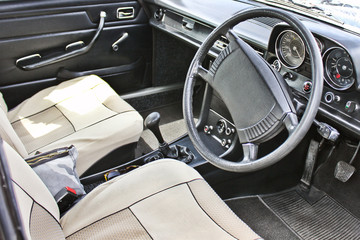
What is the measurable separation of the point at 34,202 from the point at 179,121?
1.66m

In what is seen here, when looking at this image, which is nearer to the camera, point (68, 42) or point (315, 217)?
point (315, 217)

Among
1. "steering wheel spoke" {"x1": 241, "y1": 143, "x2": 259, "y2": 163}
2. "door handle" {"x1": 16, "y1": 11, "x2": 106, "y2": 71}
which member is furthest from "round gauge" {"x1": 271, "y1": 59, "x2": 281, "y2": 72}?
"door handle" {"x1": 16, "y1": 11, "x2": 106, "y2": 71}

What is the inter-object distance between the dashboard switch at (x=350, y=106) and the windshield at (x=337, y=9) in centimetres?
31

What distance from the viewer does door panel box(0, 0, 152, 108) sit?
197 cm

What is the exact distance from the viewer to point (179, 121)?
103 inches

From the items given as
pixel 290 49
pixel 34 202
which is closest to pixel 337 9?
pixel 290 49

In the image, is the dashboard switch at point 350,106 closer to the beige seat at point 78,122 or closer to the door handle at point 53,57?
the beige seat at point 78,122

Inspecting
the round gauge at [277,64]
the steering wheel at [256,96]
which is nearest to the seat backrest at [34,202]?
the steering wheel at [256,96]

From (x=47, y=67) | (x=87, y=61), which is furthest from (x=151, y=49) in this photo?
(x=47, y=67)

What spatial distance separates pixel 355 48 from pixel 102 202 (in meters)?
1.00

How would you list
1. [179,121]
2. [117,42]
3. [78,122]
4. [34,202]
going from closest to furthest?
1. [34,202]
2. [78,122]
3. [117,42]
4. [179,121]

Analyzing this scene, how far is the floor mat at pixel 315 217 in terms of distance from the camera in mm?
1733

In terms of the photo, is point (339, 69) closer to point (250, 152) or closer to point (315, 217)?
point (250, 152)

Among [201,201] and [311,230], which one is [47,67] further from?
[311,230]
